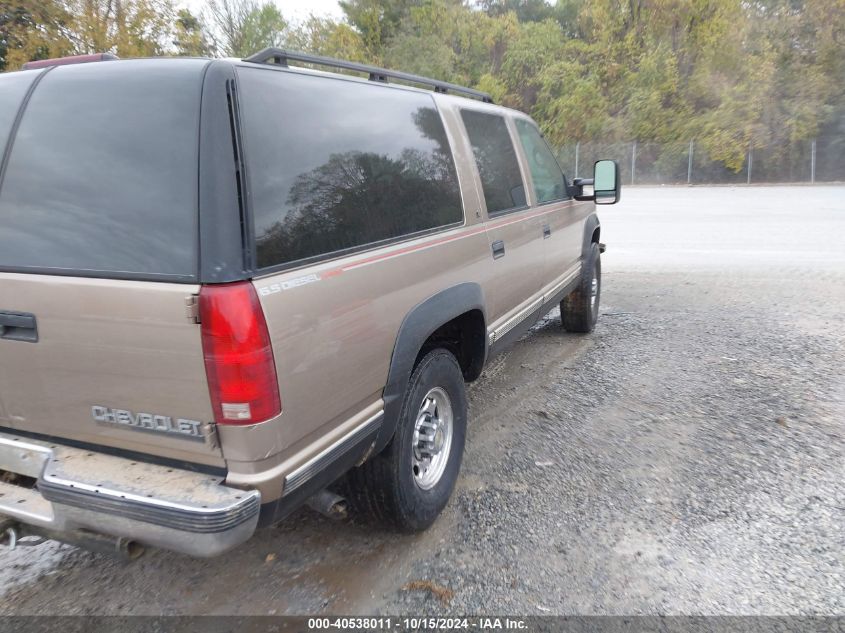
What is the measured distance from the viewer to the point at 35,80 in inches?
89.0

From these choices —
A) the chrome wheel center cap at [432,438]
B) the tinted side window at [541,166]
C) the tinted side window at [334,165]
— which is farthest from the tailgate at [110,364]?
the tinted side window at [541,166]

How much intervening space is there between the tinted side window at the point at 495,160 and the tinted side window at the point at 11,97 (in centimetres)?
213

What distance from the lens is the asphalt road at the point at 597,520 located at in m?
2.61

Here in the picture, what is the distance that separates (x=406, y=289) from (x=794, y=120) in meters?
33.7

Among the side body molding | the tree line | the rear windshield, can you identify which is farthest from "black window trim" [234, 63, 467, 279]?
the tree line

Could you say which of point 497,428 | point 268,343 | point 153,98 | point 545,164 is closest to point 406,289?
point 268,343

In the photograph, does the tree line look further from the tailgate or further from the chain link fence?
the tailgate

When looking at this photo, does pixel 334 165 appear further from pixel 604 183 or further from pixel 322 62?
pixel 604 183

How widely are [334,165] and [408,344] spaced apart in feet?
2.56

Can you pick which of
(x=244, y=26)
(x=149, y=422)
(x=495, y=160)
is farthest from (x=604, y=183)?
(x=244, y=26)

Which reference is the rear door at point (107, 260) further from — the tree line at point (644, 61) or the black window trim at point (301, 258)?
the tree line at point (644, 61)

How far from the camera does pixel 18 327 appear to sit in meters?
2.10

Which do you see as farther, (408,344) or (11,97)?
(408,344)

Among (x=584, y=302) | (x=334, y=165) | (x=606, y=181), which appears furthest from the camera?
(x=584, y=302)
